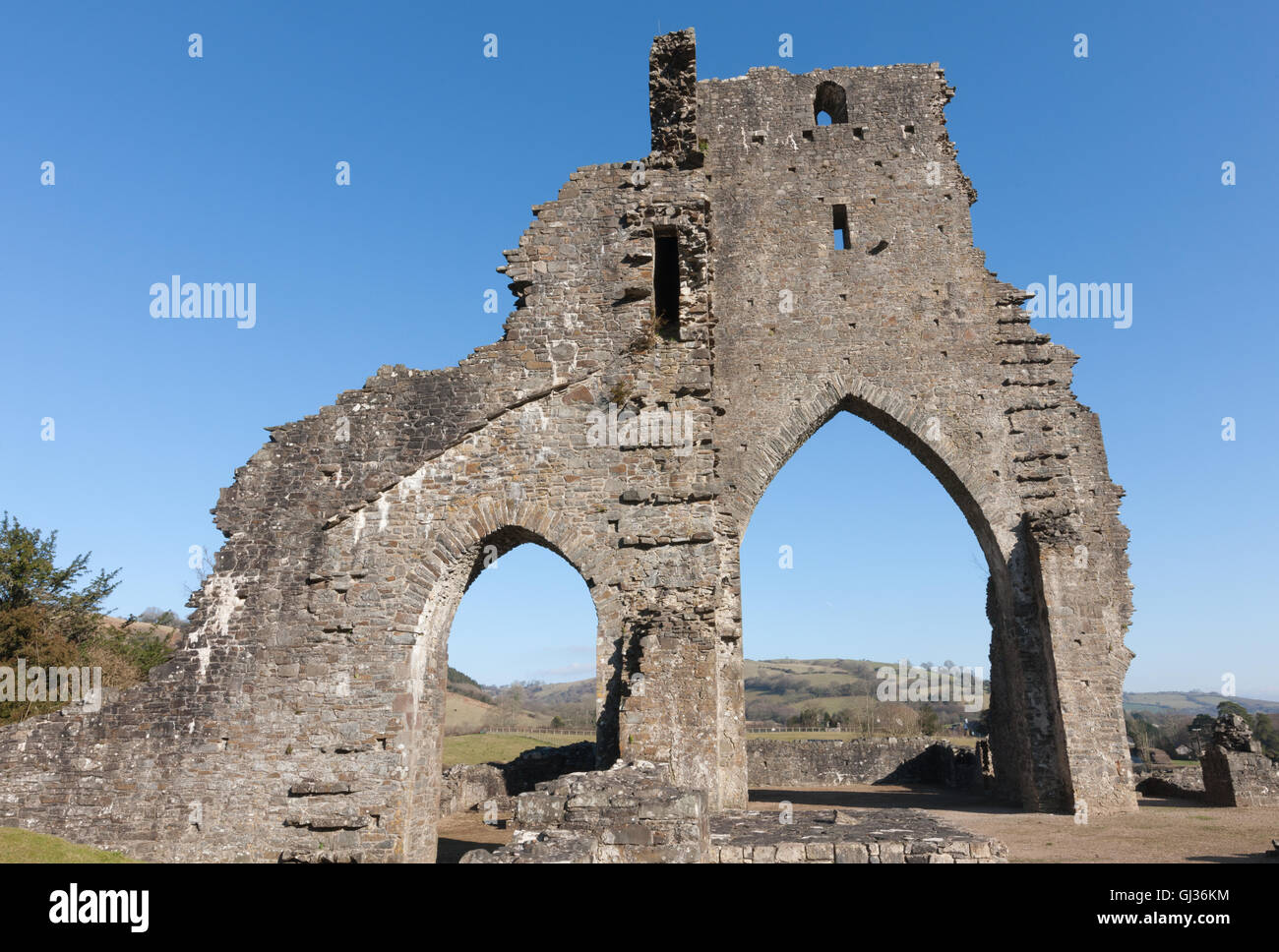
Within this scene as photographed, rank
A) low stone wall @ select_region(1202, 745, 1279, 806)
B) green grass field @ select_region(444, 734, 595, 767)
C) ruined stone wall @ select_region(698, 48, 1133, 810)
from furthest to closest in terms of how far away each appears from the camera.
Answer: green grass field @ select_region(444, 734, 595, 767) < low stone wall @ select_region(1202, 745, 1279, 806) < ruined stone wall @ select_region(698, 48, 1133, 810)

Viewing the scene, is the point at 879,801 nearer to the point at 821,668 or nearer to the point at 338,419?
the point at 338,419

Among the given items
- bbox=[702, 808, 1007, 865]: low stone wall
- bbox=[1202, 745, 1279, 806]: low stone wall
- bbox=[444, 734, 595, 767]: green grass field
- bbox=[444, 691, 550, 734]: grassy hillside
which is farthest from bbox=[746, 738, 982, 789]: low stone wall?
bbox=[444, 691, 550, 734]: grassy hillside

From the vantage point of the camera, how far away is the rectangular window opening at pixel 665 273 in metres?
10.7

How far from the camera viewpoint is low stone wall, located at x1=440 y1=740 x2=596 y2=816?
1524 centimetres

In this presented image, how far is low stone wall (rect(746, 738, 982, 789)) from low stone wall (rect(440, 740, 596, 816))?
26.3 feet

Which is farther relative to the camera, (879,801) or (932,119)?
(879,801)

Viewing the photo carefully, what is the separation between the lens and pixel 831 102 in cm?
1507

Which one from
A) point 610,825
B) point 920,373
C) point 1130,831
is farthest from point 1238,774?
point 610,825

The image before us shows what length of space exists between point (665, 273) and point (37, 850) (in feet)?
29.4

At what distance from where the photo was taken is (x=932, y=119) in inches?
561

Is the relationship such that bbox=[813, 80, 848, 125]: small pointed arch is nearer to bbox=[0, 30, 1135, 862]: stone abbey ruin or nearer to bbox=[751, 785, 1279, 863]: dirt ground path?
bbox=[0, 30, 1135, 862]: stone abbey ruin
